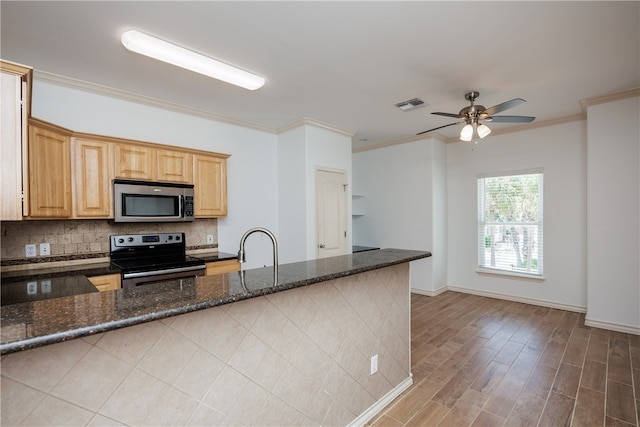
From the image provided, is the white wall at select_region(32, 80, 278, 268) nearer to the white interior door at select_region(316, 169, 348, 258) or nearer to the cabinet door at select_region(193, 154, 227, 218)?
the cabinet door at select_region(193, 154, 227, 218)

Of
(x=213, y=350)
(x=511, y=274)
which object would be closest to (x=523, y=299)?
(x=511, y=274)

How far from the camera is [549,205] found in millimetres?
4590

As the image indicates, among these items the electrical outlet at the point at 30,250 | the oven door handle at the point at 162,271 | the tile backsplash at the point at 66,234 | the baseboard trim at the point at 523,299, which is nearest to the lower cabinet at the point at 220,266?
the oven door handle at the point at 162,271

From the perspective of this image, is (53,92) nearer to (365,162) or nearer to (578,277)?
(365,162)

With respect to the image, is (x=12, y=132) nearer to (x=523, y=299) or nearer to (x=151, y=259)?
(x=151, y=259)

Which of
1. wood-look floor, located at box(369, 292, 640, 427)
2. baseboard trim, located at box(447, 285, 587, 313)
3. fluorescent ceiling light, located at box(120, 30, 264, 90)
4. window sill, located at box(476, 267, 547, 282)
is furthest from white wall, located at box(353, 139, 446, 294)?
fluorescent ceiling light, located at box(120, 30, 264, 90)

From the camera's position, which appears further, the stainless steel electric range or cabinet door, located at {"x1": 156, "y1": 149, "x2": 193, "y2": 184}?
cabinet door, located at {"x1": 156, "y1": 149, "x2": 193, "y2": 184}

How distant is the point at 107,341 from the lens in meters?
1.11

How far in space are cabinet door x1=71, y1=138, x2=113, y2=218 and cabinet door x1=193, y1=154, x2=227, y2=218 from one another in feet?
2.84

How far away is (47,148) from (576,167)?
20.2 feet

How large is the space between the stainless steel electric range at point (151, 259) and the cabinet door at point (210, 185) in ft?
1.47

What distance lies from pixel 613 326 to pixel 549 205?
1.72m

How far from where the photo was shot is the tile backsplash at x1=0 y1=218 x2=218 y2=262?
2.78m

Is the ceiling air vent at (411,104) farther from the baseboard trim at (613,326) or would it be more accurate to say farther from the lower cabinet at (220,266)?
the baseboard trim at (613,326)
